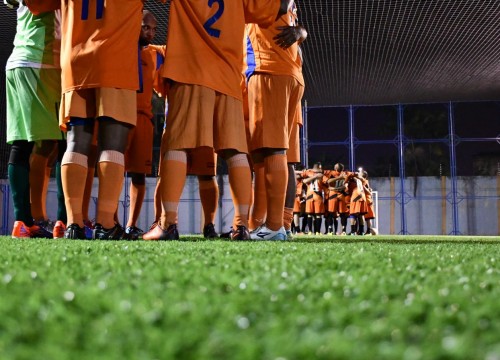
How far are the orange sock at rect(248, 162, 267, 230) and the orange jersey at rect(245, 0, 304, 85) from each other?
564 mm

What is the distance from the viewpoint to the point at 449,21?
7.47 m

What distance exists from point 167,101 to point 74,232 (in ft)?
2.65

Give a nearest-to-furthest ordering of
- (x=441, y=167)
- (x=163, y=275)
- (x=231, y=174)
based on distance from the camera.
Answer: (x=163, y=275)
(x=231, y=174)
(x=441, y=167)

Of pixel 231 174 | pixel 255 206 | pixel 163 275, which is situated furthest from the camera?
pixel 255 206

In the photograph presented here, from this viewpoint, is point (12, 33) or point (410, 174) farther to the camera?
point (410, 174)

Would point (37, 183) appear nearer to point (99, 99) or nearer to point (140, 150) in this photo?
point (140, 150)

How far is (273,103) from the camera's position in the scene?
2.96 m

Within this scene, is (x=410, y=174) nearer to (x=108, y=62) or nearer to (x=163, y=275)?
(x=108, y=62)

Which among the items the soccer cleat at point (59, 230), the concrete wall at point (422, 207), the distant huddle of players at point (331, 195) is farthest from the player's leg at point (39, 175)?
the concrete wall at point (422, 207)

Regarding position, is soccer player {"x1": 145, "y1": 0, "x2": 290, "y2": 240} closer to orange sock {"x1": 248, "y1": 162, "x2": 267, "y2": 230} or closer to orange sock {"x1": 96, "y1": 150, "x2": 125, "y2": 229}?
orange sock {"x1": 96, "y1": 150, "x2": 125, "y2": 229}

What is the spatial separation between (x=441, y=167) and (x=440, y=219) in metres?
2.00

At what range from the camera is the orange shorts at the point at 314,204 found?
31.3ft

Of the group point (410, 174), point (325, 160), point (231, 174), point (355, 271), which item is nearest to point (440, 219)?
point (410, 174)

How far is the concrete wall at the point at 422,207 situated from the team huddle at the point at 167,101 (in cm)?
1051
